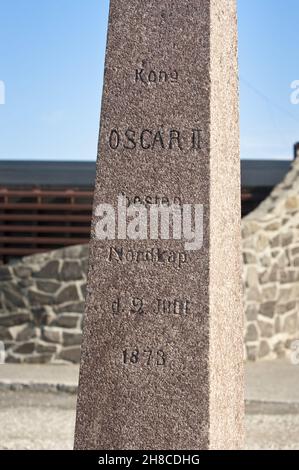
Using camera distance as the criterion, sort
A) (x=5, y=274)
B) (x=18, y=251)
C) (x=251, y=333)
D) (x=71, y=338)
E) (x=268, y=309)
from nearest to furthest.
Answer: (x=71, y=338) < (x=251, y=333) < (x=5, y=274) < (x=268, y=309) < (x=18, y=251)

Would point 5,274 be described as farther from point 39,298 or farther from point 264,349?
point 264,349

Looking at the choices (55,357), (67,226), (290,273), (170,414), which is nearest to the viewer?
(170,414)

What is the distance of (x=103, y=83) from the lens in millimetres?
4680

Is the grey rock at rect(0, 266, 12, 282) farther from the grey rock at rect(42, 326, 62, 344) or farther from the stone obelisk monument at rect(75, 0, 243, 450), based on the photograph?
the stone obelisk monument at rect(75, 0, 243, 450)

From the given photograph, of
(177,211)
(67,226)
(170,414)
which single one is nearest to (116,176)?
(177,211)

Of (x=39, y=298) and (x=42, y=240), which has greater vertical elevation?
(x=42, y=240)

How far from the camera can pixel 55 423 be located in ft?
27.9

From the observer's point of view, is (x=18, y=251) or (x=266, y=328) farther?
(x=18, y=251)

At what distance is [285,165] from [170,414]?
11122mm

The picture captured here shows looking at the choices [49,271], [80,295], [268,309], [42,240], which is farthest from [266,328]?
[42,240]

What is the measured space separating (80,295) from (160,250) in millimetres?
7206

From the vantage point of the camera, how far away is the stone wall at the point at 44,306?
38.2 ft

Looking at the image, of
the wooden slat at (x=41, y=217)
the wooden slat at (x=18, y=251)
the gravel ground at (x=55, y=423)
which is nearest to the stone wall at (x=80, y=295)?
the gravel ground at (x=55, y=423)

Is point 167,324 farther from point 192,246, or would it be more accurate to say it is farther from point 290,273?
point 290,273
